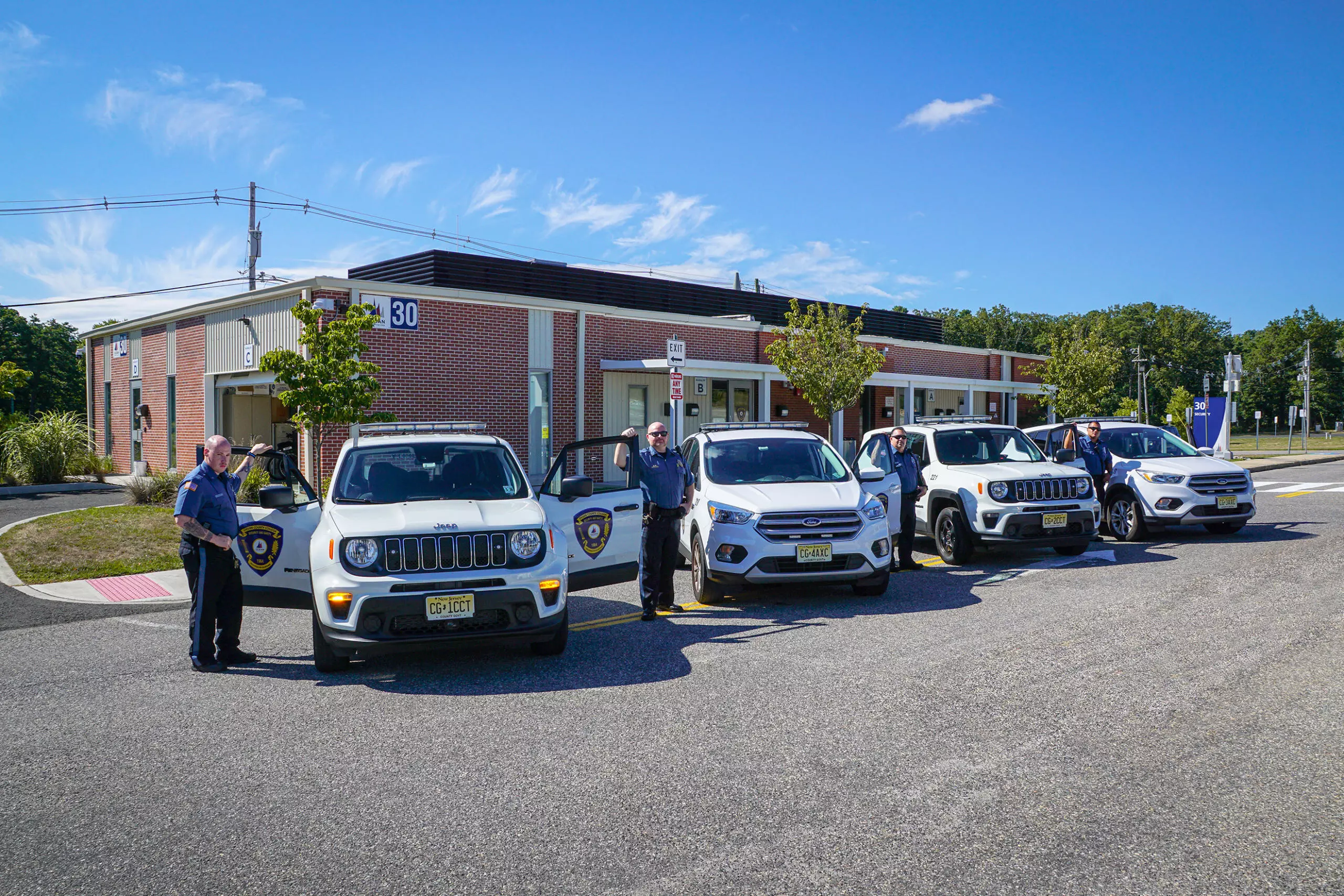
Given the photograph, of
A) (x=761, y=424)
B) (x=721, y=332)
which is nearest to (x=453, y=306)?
(x=721, y=332)

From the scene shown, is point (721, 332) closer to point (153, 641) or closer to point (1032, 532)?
point (1032, 532)

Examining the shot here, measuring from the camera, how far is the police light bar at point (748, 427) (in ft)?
35.9

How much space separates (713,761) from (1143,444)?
11750mm

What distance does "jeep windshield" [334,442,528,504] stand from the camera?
740 cm

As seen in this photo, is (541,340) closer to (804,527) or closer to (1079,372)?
(804,527)

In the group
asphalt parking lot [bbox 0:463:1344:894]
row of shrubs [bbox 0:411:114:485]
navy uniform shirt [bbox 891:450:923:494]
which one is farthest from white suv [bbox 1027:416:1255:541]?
row of shrubs [bbox 0:411:114:485]

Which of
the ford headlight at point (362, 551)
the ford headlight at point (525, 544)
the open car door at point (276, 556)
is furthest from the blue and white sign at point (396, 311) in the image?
the ford headlight at point (525, 544)

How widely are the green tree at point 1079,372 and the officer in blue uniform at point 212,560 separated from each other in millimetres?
32226

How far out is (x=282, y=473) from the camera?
8.42 metres

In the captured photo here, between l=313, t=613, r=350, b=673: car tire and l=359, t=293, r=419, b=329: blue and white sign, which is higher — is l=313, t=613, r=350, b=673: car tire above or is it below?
below

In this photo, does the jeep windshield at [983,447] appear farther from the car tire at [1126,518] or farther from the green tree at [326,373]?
the green tree at [326,373]

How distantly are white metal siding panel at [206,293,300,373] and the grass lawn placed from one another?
5178 millimetres

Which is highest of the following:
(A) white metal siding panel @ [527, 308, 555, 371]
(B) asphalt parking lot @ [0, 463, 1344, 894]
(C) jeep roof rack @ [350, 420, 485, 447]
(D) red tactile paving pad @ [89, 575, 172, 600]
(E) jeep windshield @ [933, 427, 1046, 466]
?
(A) white metal siding panel @ [527, 308, 555, 371]

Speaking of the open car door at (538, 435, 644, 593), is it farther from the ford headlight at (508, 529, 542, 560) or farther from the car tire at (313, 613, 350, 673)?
the car tire at (313, 613, 350, 673)
